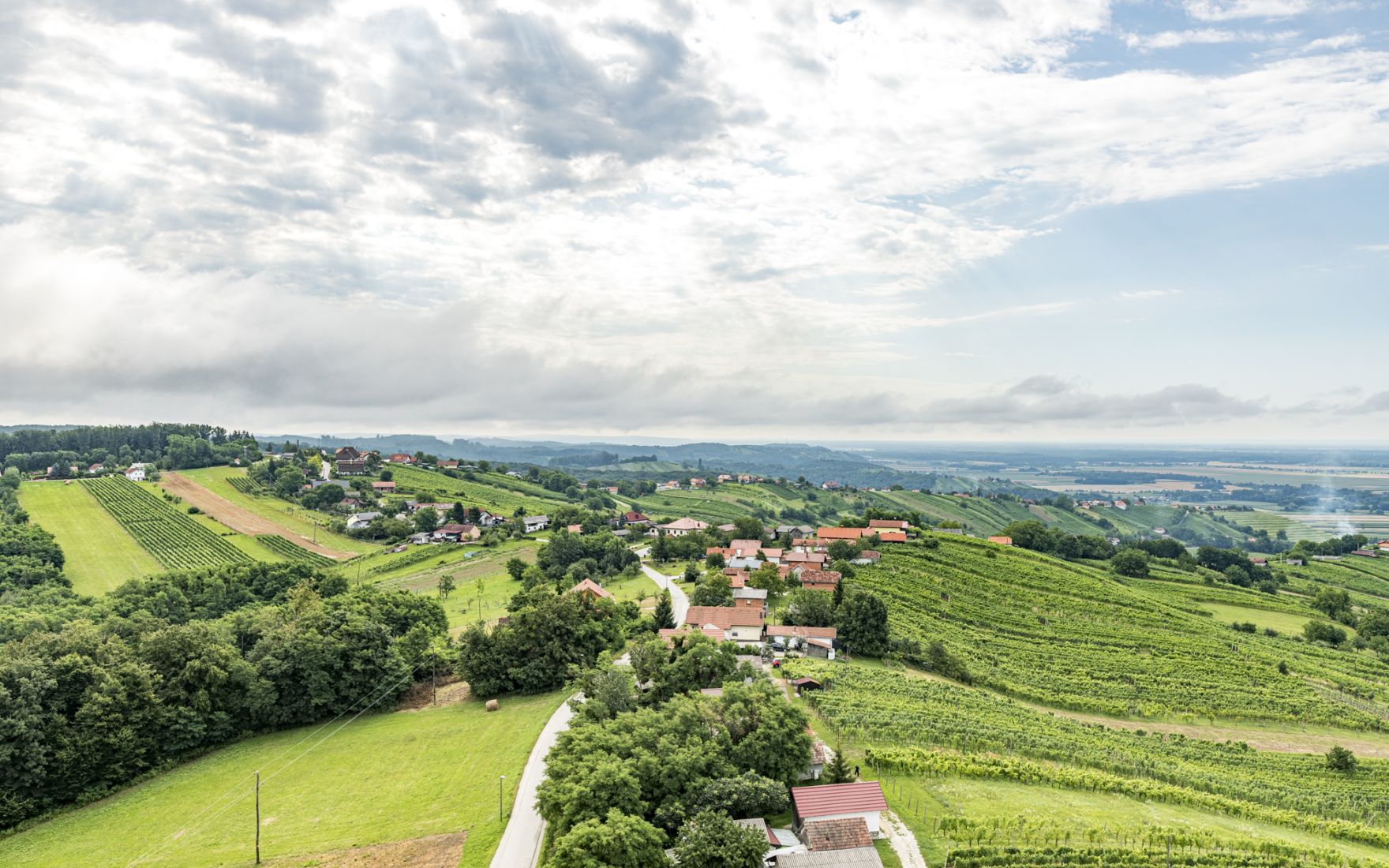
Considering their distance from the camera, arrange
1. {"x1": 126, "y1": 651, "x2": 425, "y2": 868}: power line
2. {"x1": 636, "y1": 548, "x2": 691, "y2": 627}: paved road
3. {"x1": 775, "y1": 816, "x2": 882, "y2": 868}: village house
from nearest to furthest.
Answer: {"x1": 775, "y1": 816, "x2": 882, "y2": 868}: village house < {"x1": 126, "y1": 651, "x2": 425, "y2": 868}: power line < {"x1": 636, "y1": 548, "x2": 691, "y2": 627}: paved road

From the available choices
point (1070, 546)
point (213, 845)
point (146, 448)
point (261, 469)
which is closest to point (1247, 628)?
point (1070, 546)

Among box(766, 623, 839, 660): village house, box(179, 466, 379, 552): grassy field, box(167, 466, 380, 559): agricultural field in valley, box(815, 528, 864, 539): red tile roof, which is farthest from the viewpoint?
box(179, 466, 379, 552): grassy field

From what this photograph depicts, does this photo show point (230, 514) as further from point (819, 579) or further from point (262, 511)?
point (819, 579)

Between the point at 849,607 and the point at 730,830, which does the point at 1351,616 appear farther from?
the point at 730,830

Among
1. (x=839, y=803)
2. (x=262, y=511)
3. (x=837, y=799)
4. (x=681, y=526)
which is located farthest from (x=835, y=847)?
(x=262, y=511)

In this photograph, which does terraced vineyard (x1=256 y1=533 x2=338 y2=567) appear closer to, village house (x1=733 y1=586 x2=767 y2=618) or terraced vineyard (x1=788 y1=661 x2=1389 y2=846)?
village house (x1=733 y1=586 x2=767 y2=618)

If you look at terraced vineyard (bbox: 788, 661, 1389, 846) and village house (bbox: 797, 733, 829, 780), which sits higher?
village house (bbox: 797, 733, 829, 780)

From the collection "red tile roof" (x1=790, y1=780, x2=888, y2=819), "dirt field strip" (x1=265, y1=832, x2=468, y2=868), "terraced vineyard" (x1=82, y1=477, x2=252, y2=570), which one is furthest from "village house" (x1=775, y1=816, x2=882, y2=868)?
"terraced vineyard" (x1=82, y1=477, x2=252, y2=570)
